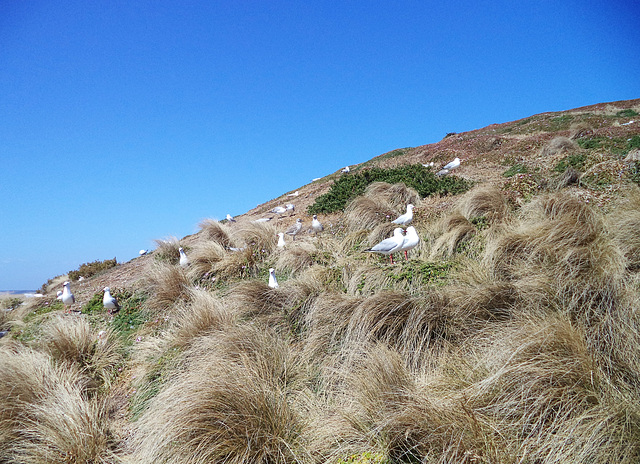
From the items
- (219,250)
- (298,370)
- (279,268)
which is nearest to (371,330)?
(298,370)

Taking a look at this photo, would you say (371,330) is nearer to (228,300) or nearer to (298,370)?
(298,370)

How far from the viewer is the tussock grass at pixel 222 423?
8.61ft

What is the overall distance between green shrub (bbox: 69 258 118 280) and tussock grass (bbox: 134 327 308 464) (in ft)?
46.5

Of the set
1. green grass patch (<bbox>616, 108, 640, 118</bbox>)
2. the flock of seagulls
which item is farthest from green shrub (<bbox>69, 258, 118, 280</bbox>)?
green grass patch (<bbox>616, 108, 640, 118</bbox>)

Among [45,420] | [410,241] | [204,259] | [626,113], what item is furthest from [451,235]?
[626,113]

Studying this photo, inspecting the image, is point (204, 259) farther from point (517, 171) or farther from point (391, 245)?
point (517, 171)

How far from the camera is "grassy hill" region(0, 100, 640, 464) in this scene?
2.42 metres

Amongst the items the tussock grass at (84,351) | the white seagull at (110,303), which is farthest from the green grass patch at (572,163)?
the white seagull at (110,303)

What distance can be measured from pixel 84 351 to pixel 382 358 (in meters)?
4.60

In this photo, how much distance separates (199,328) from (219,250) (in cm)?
387

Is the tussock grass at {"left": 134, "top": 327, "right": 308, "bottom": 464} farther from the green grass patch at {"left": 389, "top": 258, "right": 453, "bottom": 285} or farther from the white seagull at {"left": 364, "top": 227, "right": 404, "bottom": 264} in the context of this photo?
the white seagull at {"left": 364, "top": 227, "right": 404, "bottom": 264}

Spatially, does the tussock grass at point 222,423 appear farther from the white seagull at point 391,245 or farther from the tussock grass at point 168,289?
the tussock grass at point 168,289

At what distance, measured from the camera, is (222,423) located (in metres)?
2.74

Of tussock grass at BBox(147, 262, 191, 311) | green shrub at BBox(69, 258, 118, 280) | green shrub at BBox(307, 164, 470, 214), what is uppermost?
green shrub at BBox(69, 258, 118, 280)
